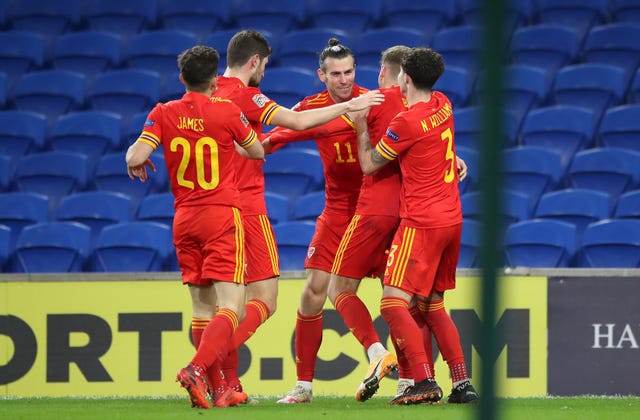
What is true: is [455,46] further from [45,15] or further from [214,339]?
[214,339]

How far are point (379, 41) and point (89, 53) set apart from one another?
121 inches

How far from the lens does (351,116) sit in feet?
16.8

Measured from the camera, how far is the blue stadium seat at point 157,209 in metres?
8.37

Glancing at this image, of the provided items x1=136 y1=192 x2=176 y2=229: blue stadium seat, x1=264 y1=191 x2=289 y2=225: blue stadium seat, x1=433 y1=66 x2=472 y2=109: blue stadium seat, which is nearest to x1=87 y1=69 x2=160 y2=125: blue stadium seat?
x1=136 y1=192 x2=176 y2=229: blue stadium seat

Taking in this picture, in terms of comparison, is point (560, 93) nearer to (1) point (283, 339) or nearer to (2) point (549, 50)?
(2) point (549, 50)

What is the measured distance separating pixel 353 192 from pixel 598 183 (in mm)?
3505

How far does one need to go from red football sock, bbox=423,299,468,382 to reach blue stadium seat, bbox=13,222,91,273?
3.79 m

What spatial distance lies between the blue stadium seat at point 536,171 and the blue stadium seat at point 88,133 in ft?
12.2

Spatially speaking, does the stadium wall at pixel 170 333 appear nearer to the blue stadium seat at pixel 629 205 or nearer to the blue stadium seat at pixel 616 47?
the blue stadium seat at pixel 629 205

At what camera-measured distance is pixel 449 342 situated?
5070 millimetres

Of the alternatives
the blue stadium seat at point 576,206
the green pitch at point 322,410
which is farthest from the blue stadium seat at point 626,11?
the green pitch at point 322,410

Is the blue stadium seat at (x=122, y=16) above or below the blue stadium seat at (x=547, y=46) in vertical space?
above

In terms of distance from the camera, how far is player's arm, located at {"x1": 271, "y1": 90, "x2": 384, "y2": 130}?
4898 millimetres

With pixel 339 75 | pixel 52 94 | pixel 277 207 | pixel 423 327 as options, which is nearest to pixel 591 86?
pixel 277 207
